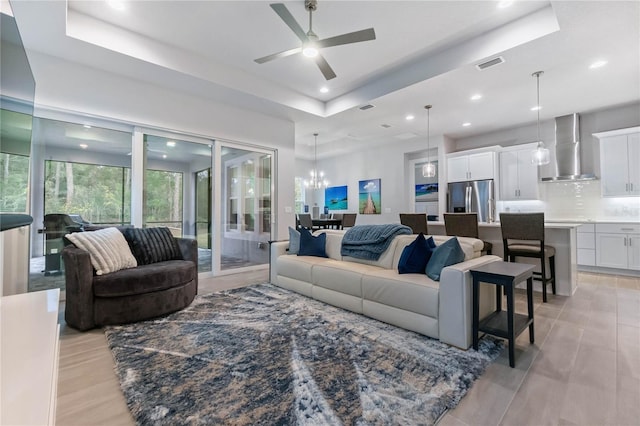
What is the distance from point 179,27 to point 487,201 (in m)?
6.30

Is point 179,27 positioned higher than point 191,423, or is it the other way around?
point 179,27

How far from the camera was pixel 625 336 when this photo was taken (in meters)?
2.39

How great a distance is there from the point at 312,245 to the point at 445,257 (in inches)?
73.7

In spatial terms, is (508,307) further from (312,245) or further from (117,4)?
(117,4)

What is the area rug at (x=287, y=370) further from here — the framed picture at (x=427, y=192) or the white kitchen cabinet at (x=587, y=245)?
the framed picture at (x=427, y=192)

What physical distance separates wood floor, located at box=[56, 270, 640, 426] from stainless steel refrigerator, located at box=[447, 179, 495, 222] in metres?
3.53

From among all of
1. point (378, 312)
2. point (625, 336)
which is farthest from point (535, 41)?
point (378, 312)

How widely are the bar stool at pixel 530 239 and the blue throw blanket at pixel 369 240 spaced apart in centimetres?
137

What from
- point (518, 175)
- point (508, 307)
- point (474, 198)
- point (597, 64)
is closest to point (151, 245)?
point (508, 307)

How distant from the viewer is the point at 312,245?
12.7 feet

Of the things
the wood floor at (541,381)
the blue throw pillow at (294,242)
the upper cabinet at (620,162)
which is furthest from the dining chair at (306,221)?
the upper cabinet at (620,162)

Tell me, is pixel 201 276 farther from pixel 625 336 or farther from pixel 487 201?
pixel 487 201

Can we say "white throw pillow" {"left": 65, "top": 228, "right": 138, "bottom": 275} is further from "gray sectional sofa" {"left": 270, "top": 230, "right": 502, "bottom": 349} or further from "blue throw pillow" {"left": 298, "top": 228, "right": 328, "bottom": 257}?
"blue throw pillow" {"left": 298, "top": 228, "right": 328, "bottom": 257}

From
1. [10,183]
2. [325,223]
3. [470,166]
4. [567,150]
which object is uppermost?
[567,150]
